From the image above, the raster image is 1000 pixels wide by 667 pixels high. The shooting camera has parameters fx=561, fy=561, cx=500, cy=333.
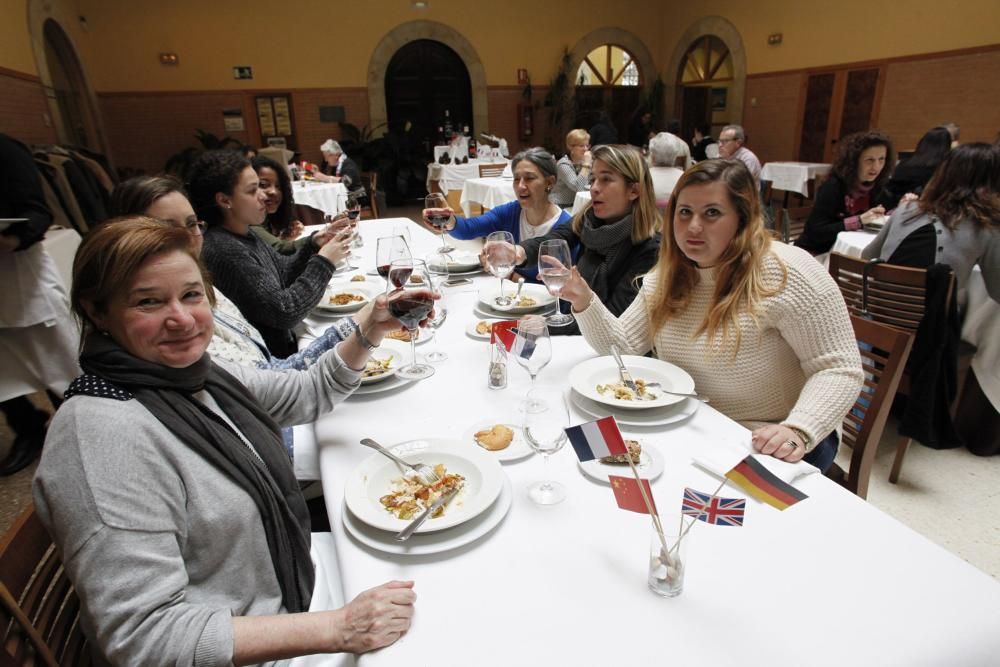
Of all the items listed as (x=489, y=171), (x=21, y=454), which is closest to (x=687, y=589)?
(x=21, y=454)

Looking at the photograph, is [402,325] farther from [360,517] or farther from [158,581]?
[158,581]

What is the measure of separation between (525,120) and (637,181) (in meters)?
9.69

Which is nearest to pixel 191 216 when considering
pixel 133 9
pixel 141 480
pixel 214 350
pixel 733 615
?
pixel 214 350

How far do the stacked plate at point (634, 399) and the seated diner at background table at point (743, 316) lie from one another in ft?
0.55

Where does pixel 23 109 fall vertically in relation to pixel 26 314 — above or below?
above

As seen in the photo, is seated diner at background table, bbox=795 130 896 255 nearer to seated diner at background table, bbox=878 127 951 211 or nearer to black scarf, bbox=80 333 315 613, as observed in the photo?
seated diner at background table, bbox=878 127 951 211

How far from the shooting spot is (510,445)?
1.26 metres

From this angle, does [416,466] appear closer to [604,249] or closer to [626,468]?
[626,468]

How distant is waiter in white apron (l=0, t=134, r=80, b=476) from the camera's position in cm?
262

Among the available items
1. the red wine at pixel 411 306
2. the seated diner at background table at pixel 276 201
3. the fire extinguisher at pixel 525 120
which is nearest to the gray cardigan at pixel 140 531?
the red wine at pixel 411 306

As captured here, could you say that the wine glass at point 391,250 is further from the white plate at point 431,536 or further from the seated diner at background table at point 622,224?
the white plate at point 431,536

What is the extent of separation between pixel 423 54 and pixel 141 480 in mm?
11216

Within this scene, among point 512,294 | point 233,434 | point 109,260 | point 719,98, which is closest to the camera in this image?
point 109,260

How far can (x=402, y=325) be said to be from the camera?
4.93 ft
